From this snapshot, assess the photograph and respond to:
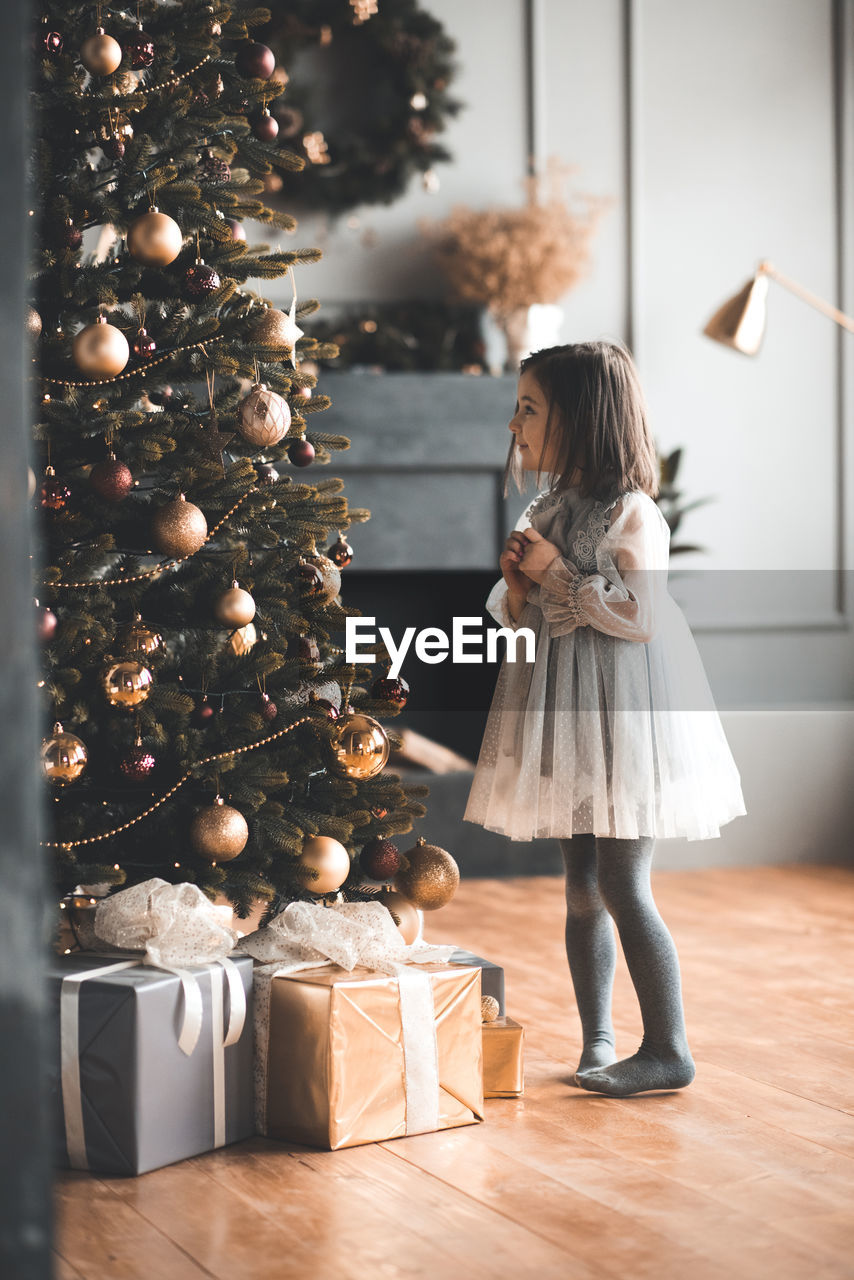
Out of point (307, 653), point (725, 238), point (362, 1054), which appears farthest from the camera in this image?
point (725, 238)

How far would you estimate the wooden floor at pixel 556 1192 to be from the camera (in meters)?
1.35

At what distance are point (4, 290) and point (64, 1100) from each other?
1103mm

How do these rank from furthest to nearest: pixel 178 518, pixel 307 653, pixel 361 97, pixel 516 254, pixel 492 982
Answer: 1. pixel 361 97
2. pixel 516 254
3. pixel 492 982
4. pixel 307 653
5. pixel 178 518

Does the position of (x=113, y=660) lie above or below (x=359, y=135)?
below

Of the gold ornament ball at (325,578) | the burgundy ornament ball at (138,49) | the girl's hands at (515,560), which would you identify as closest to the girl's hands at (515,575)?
the girl's hands at (515,560)

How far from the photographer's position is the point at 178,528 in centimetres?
177

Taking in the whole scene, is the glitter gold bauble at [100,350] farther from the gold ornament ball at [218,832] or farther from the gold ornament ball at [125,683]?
the gold ornament ball at [218,832]

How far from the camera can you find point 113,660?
1744mm

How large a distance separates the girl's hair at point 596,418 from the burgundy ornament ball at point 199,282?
0.47 meters

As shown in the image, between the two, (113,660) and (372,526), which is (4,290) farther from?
(372,526)

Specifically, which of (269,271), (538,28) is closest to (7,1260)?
(269,271)

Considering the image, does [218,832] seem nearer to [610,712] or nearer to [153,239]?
[610,712]

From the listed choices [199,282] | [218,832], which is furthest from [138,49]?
[218,832]

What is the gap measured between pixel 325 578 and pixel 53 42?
0.80m
